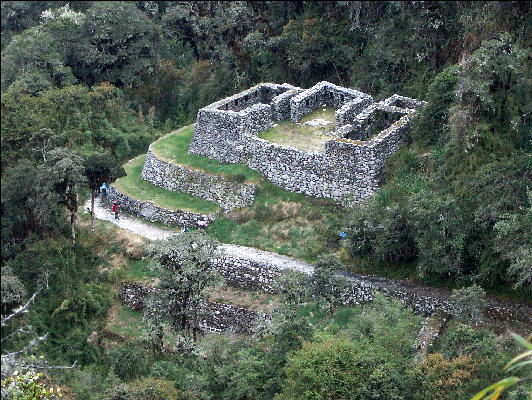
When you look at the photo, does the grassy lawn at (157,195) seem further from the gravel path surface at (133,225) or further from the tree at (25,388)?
the tree at (25,388)

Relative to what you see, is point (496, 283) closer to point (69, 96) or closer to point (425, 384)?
point (425, 384)

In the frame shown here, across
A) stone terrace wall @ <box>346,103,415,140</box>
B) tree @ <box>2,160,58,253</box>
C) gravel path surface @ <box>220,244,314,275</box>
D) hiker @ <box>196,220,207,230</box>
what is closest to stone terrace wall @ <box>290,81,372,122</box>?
stone terrace wall @ <box>346,103,415,140</box>

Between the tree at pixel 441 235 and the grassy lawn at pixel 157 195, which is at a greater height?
the tree at pixel 441 235

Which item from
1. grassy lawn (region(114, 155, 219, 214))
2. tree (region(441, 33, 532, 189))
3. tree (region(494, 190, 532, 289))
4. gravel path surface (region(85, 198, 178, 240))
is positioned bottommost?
gravel path surface (region(85, 198, 178, 240))

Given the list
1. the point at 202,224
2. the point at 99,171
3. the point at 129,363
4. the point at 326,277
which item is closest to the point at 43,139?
the point at 99,171

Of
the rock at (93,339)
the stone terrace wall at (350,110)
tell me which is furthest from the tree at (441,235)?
the rock at (93,339)

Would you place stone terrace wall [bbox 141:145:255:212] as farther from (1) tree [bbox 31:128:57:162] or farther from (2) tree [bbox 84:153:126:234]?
(1) tree [bbox 31:128:57:162]

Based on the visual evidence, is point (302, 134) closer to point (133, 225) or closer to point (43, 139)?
point (133, 225)

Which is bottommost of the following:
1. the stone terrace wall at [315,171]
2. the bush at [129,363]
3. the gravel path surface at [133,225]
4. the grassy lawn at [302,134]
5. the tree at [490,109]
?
the bush at [129,363]
